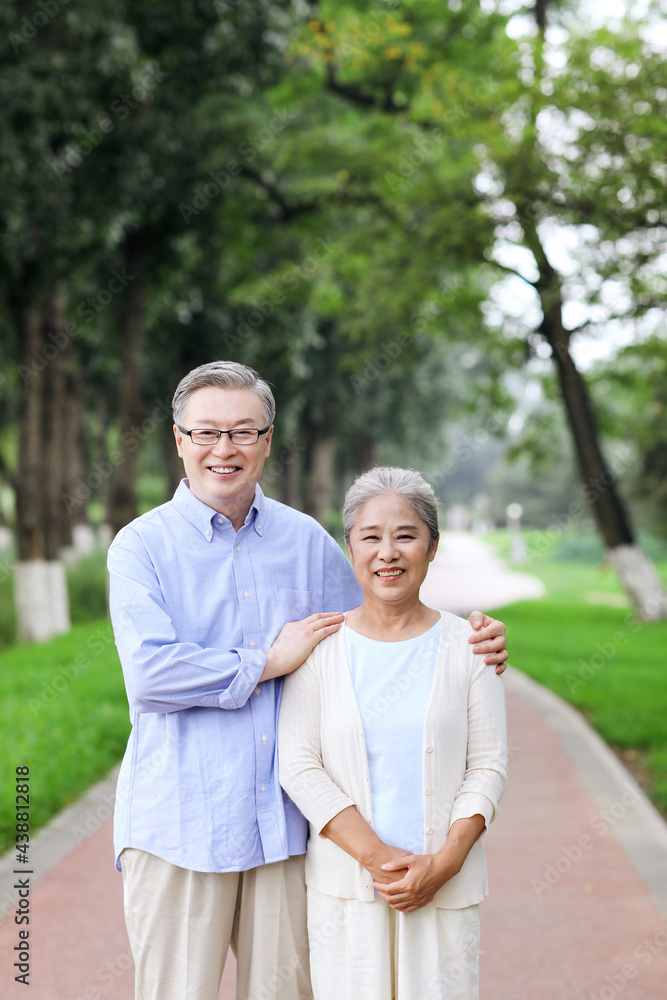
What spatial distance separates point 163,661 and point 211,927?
0.74 m

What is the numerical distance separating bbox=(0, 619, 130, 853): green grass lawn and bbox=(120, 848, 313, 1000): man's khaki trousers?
9.85ft

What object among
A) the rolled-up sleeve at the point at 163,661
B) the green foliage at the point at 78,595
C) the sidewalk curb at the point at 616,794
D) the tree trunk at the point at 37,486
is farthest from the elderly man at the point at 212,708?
the green foliage at the point at 78,595

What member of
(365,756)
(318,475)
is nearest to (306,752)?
(365,756)

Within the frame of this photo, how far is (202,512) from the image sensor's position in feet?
8.14

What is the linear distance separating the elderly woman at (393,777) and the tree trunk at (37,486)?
1057 cm

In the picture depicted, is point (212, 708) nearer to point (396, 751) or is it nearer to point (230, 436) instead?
point (396, 751)

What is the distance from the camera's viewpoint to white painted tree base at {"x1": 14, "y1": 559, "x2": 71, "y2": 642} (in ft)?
41.1

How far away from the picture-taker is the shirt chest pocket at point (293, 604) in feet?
8.26

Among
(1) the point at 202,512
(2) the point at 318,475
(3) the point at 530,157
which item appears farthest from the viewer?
(2) the point at 318,475

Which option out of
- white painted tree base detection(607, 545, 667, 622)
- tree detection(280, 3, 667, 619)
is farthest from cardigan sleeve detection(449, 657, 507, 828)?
white painted tree base detection(607, 545, 667, 622)

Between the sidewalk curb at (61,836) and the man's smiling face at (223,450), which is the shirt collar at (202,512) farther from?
the sidewalk curb at (61,836)

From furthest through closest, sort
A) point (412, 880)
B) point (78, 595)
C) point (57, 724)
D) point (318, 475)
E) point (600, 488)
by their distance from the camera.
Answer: point (318, 475) → point (78, 595) → point (600, 488) → point (57, 724) → point (412, 880)

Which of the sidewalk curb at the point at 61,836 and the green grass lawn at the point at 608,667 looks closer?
the sidewalk curb at the point at 61,836

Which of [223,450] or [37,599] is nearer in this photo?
[223,450]
